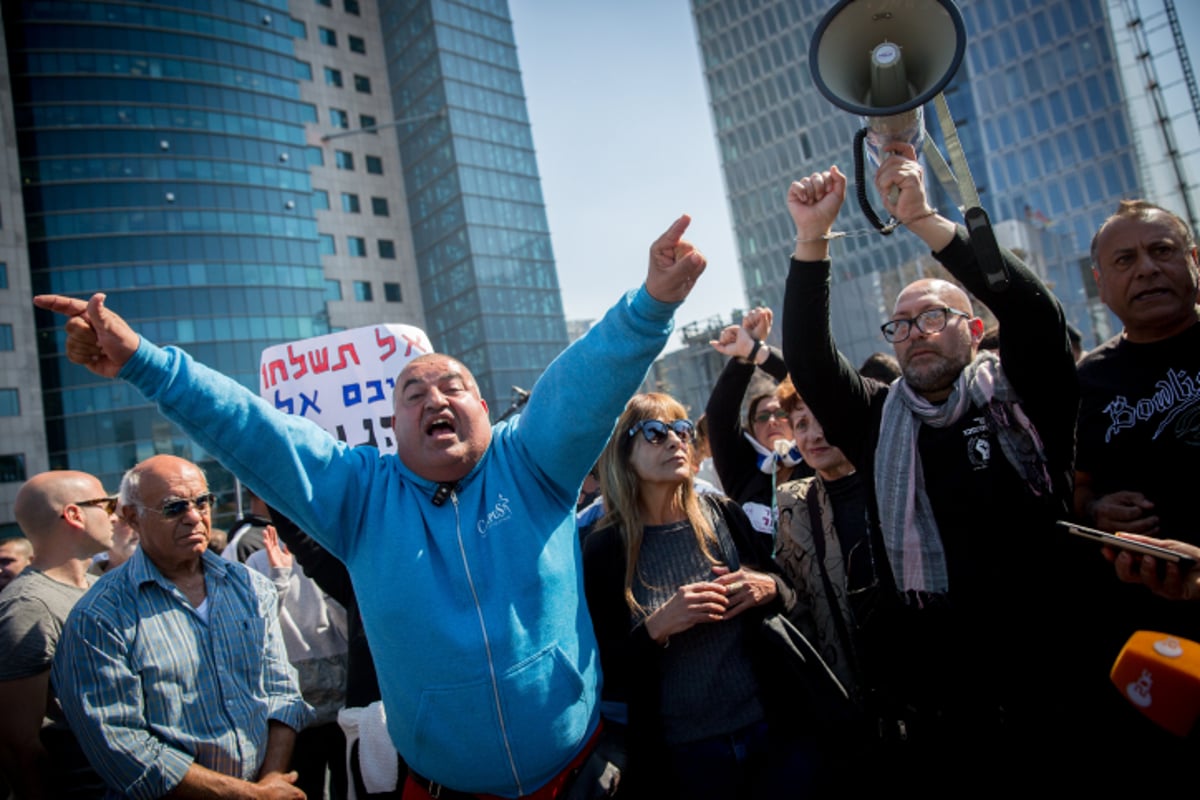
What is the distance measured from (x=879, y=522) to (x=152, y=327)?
39.9 metres

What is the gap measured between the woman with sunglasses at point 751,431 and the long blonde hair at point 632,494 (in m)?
0.68

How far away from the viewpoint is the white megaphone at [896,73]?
2113 mm

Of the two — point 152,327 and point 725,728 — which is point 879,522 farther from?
point 152,327

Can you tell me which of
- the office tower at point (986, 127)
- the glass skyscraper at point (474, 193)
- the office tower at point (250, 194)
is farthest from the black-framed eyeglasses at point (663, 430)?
the office tower at point (986, 127)

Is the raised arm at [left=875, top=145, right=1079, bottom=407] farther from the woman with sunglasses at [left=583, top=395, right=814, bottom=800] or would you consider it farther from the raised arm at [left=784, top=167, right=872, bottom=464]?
the woman with sunglasses at [left=583, top=395, right=814, bottom=800]

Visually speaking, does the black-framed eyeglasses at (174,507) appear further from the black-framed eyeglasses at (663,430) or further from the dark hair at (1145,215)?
the dark hair at (1145,215)

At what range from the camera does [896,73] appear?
2.19m

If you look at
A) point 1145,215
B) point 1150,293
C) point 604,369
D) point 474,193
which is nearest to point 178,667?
point 604,369

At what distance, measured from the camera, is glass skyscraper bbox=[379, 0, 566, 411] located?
45719mm

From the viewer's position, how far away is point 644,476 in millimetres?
3164

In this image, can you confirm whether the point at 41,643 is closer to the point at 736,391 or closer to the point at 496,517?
the point at 496,517

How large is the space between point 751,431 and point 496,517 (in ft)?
8.74

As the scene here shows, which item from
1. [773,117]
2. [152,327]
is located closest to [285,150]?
[152,327]

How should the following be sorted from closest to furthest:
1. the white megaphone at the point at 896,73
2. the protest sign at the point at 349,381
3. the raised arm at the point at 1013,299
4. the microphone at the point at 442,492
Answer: the white megaphone at the point at 896,73 → the raised arm at the point at 1013,299 → the microphone at the point at 442,492 → the protest sign at the point at 349,381
